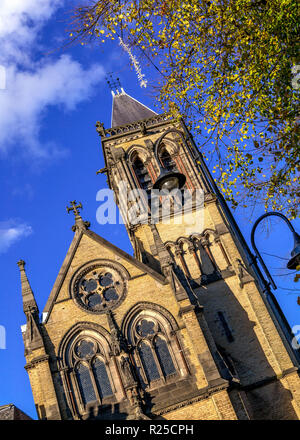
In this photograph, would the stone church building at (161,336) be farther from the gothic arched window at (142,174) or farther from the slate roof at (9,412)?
the gothic arched window at (142,174)

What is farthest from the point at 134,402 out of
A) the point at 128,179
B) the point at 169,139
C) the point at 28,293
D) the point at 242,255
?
the point at 169,139

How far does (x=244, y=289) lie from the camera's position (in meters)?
22.4

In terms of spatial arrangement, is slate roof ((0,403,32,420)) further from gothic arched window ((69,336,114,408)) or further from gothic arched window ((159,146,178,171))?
gothic arched window ((159,146,178,171))

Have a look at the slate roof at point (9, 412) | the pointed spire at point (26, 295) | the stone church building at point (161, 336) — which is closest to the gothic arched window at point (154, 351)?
the stone church building at point (161, 336)

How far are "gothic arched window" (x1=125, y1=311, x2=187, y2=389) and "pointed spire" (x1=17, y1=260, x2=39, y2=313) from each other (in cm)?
408

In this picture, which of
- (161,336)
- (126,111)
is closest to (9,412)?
(161,336)

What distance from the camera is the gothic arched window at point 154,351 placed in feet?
60.1

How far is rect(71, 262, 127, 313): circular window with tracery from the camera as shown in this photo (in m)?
20.0

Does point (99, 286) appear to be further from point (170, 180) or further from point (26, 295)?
point (170, 180)

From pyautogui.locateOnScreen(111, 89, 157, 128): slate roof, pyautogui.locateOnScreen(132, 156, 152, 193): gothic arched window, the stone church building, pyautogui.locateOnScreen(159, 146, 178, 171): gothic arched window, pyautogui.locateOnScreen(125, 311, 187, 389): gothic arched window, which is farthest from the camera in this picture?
pyautogui.locateOnScreen(111, 89, 157, 128): slate roof

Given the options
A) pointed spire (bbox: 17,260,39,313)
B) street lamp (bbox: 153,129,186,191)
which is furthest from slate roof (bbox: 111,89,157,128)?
street lamp (bbox: 153,129,186,191)

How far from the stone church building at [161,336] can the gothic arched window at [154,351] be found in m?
0.04

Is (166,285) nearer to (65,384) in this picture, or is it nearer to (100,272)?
(100,272)

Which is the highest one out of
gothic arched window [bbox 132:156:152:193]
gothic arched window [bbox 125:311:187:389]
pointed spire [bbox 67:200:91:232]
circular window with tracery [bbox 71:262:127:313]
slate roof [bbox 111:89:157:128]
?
slate roof [bbox 111:89:157:128]
